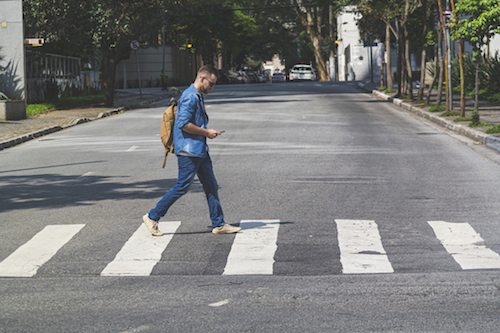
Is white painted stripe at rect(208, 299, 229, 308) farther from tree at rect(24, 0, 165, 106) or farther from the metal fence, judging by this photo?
the metal fence

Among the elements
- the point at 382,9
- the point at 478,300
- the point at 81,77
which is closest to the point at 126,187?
the point at 478,300

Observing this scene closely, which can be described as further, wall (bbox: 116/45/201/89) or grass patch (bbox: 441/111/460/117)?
wall (bbox: 116/45/201/89)

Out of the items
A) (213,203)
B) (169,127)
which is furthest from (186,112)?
(213,203)

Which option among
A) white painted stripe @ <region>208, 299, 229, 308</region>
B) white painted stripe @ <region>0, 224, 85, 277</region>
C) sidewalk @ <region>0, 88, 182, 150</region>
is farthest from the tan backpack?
Result: sidewalk @ <region>0, 88, 182, 150</region>

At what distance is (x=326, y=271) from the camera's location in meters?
6.63

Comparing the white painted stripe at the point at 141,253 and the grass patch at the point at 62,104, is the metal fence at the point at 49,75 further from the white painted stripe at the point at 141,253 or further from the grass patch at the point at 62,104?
the white painted stripe at the point at 141,253

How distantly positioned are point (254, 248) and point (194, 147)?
1325 mm

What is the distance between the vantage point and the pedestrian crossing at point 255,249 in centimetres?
673

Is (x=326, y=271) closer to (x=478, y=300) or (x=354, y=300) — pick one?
(x=354, y=300)

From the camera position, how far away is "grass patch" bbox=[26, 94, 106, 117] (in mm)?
27987

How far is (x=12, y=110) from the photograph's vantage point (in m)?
24.8

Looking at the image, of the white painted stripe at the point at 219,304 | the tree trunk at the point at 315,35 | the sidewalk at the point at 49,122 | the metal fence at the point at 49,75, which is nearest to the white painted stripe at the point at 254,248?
the white painted stripe at the point at 219,304

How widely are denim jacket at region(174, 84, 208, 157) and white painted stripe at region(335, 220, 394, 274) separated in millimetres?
Result: 1872

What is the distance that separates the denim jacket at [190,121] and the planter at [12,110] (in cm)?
1810
